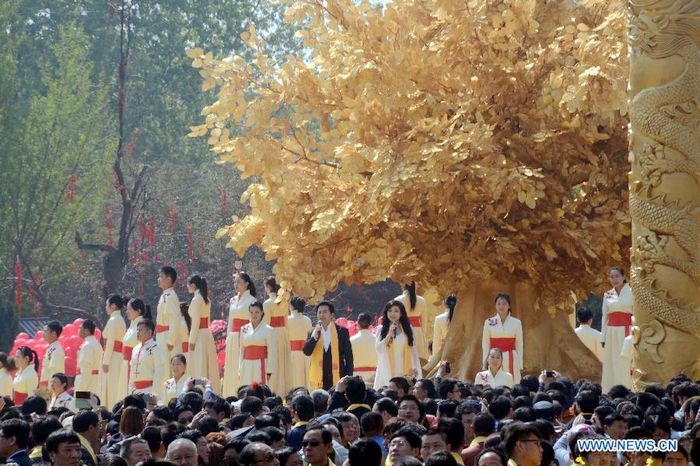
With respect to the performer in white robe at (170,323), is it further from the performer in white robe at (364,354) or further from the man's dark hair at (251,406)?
the man's dark hair at (251,406)

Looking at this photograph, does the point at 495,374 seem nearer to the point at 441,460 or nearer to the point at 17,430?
the point at 17,430

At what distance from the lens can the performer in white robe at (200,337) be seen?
1994cm

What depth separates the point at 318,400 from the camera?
12547 mm

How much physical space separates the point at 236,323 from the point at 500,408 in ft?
30.5

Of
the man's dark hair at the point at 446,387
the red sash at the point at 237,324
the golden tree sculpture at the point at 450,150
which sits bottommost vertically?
the man's dark hair at the point at 446,387

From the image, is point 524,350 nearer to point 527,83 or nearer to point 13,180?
point 527,83

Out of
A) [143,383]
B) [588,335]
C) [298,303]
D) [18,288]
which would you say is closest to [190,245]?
[18,288]

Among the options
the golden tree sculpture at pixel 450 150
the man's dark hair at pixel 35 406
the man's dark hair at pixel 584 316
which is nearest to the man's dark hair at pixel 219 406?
the man's dark hair at pixel 35 406

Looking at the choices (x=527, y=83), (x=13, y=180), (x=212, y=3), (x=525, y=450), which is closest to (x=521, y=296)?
(x=527, y=83)

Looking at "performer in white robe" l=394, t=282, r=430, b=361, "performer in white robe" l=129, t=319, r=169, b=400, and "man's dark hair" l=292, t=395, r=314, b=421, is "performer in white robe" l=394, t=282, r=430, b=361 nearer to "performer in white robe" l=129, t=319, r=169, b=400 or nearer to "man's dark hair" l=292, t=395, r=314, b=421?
"performer in white robe" l=129, t=319, r=169, b=400

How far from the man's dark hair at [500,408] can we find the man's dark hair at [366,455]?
348cm

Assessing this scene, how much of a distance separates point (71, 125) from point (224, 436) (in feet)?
78.6

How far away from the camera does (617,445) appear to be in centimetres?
918

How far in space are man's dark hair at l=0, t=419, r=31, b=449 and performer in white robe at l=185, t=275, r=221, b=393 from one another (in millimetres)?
10090
